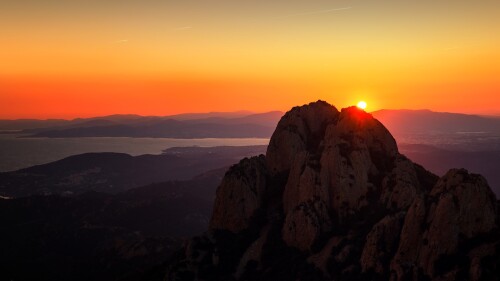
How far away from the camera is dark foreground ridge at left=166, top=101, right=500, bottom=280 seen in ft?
214

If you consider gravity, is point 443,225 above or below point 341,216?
above

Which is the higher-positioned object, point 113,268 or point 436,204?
point 436,204

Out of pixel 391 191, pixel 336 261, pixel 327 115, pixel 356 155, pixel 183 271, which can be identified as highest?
pixel 327 115

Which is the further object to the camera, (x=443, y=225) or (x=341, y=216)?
(x=341, y=216)

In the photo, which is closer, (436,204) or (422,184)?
(436,204)

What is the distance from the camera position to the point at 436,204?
68.0 metres

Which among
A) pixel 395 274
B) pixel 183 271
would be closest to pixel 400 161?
pixel 395 274

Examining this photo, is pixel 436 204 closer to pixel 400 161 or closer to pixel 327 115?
pixel 400 161

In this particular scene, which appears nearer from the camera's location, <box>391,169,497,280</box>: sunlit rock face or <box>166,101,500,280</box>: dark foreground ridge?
<box>391,169,497,280</box>: sunlit rock face

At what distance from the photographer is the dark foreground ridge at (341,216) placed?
65375 mm

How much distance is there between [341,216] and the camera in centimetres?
8488

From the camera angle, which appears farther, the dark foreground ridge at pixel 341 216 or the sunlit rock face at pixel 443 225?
the dark foreground ridge at pixel 341 216

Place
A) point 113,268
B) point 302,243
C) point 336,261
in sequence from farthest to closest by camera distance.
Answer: point 113,268 → point 302,243 → point 336,261

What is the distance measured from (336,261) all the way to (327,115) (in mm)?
43591
